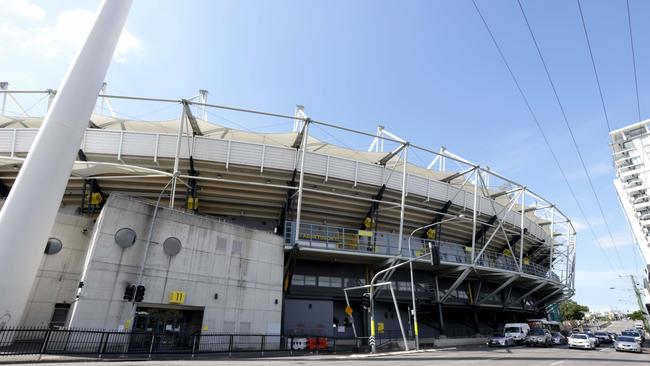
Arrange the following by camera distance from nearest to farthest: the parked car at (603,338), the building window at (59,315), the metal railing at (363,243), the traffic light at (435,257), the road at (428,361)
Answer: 1. the road at (428,361)
2. the traffic light at (435,257)
3. the building window at (59,315)
4. the metal railing at (363,243)
5. the parked car at (603,338)

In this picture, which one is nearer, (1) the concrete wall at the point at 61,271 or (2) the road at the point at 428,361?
(2) the road at the point at 428,361

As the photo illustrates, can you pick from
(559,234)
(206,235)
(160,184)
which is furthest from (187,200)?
(559,234)

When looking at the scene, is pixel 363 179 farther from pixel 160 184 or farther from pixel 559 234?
pixel 559 234

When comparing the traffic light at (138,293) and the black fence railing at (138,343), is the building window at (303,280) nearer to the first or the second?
the black fence railing at (138,343)

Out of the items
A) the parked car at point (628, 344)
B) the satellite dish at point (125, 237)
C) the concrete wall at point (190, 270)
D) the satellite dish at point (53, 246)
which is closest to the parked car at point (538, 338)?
the parked car at point (628, 344)

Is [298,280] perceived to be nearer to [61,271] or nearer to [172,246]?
[172,246]

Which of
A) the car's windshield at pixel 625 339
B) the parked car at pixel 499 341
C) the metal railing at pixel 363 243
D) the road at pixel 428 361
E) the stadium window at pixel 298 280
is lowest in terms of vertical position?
the road at pixel 428 361

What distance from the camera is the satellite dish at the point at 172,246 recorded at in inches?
789

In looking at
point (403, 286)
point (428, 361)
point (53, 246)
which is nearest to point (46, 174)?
point (53, 246)

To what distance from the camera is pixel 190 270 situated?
2053cm

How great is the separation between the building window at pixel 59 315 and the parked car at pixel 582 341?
35674mm

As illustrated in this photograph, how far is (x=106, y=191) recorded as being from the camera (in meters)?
27.1

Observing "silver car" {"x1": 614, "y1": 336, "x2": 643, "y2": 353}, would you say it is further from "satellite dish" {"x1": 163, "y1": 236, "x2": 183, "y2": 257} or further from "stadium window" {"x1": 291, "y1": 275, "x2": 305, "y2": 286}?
"satellite dish" {"x1": 163, "y1": 236, "x2": 183, "y2": 257}

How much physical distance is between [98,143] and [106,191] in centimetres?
421
